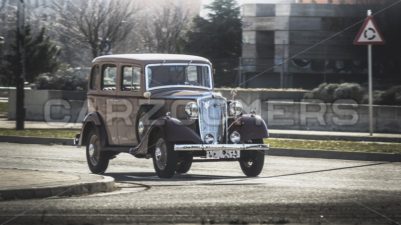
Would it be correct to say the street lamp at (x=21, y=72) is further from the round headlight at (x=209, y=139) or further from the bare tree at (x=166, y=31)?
the bare tree at (x=166, y=31)

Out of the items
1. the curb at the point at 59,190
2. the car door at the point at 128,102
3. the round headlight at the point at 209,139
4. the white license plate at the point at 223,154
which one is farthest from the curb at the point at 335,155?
the curb at the point at 59,190

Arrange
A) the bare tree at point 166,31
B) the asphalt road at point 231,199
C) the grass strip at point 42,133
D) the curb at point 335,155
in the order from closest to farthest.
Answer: the asphalt road at point 231,199 < the curb at point 335,155 < the grass strip at point 42,133 < the bare tree at point 166,31

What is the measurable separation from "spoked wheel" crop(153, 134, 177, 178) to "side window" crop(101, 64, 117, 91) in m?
2.23

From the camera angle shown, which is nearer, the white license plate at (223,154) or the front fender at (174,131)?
the front fender at (174,131)

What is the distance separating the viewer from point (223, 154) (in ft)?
48.9

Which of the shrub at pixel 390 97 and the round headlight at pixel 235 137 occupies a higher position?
the shrub at pixel 390 97

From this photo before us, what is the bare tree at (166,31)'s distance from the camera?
188 feet

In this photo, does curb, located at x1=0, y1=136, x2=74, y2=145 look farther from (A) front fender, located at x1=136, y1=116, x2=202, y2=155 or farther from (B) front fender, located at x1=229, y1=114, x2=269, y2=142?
(A) front fender, located at x1=136, y1=116, x2=202, y2=155

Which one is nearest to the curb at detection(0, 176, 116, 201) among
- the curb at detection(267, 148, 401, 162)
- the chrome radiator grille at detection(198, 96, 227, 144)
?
the chrome radiator grille at detection(198, 96, 227, 144)

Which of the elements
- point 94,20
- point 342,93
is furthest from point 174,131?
point 94,20

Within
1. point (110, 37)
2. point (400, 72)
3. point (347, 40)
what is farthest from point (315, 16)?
point (110, 37)

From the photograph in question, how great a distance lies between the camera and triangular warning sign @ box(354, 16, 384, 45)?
22.9 metres

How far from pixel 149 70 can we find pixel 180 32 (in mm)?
43586

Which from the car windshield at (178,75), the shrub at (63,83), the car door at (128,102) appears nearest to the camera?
the car door at (128,102)
